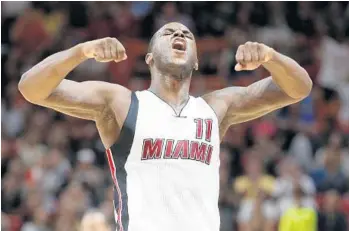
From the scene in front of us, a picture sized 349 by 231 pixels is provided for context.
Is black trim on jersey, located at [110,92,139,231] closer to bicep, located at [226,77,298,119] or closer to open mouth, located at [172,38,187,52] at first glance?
open mouth, located at [172,38,187,52]

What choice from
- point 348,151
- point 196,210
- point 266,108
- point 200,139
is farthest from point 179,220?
point 348,151

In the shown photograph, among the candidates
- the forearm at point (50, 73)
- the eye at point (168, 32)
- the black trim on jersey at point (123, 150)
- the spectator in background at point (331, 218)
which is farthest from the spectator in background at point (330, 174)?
the forearm at point (50, 73)

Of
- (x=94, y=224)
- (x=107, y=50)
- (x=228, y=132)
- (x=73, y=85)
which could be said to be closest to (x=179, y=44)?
(x=107, y=50)

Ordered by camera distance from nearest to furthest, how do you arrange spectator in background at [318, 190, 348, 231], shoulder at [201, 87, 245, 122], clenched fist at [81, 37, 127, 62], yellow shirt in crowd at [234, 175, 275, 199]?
clenched fist at [81, 37, 127, 62] < shoulder at [201, 87, 245, 122] < spectator in background at [318, 190, 348, 231] < yellow shirt in crowd at [234, 175, 275, 199]

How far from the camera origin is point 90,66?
47.5 feet

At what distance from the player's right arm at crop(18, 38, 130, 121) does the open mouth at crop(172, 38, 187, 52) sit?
1.42ft

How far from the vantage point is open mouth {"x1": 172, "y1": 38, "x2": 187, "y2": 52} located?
5.77 m

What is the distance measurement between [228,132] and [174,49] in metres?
7.47

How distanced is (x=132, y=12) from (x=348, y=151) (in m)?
4.75

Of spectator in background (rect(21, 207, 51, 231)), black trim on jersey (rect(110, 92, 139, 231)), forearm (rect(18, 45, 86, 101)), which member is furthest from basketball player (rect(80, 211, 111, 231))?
forearm (rect(18, 45, 86, 101))

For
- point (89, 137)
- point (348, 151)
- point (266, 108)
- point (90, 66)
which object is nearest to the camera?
point (266, 108)

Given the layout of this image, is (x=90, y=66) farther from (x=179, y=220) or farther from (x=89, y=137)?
(x=179, y=220)

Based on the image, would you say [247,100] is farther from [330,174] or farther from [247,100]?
[330,174]

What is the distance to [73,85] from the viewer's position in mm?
5680
